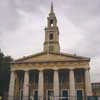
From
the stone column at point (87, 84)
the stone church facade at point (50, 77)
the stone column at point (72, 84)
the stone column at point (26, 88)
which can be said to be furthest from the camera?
the stone church facade at point (50, 77)

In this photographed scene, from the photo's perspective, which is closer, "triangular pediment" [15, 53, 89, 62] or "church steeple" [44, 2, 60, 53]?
"triangular pediment" [15, 53, 89, 62]

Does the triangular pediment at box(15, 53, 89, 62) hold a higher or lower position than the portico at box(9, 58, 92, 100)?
higher

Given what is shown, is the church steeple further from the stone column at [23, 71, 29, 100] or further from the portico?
the stone column at [23, 71, 29, 100]

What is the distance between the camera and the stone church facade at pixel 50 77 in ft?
118

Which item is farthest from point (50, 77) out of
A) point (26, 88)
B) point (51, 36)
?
point (51, 36)

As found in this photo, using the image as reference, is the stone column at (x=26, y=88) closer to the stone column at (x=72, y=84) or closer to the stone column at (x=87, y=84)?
the stone column at (x=72, y=84)

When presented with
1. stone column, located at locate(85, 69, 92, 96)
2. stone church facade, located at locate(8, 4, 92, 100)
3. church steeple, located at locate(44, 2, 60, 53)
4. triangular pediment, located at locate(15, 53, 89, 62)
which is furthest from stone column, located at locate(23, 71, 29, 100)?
church steeple, located at locate(44, 2, 60, 53)

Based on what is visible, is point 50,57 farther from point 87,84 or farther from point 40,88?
point 87,84

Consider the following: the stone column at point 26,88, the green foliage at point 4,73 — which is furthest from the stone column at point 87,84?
the green foliage at point 4,73

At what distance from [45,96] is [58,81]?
4117 millimetres

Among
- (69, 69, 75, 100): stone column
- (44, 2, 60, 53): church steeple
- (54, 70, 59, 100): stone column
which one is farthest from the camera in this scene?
(44, 2, 60, 53): church steeple

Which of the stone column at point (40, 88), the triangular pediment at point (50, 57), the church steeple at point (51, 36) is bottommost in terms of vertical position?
the stone column at point (40, 88)

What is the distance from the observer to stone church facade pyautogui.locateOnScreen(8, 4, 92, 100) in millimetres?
36062

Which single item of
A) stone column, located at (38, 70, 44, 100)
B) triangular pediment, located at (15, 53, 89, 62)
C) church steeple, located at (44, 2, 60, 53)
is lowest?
stone column, located at (38, 70, 44, 100)
